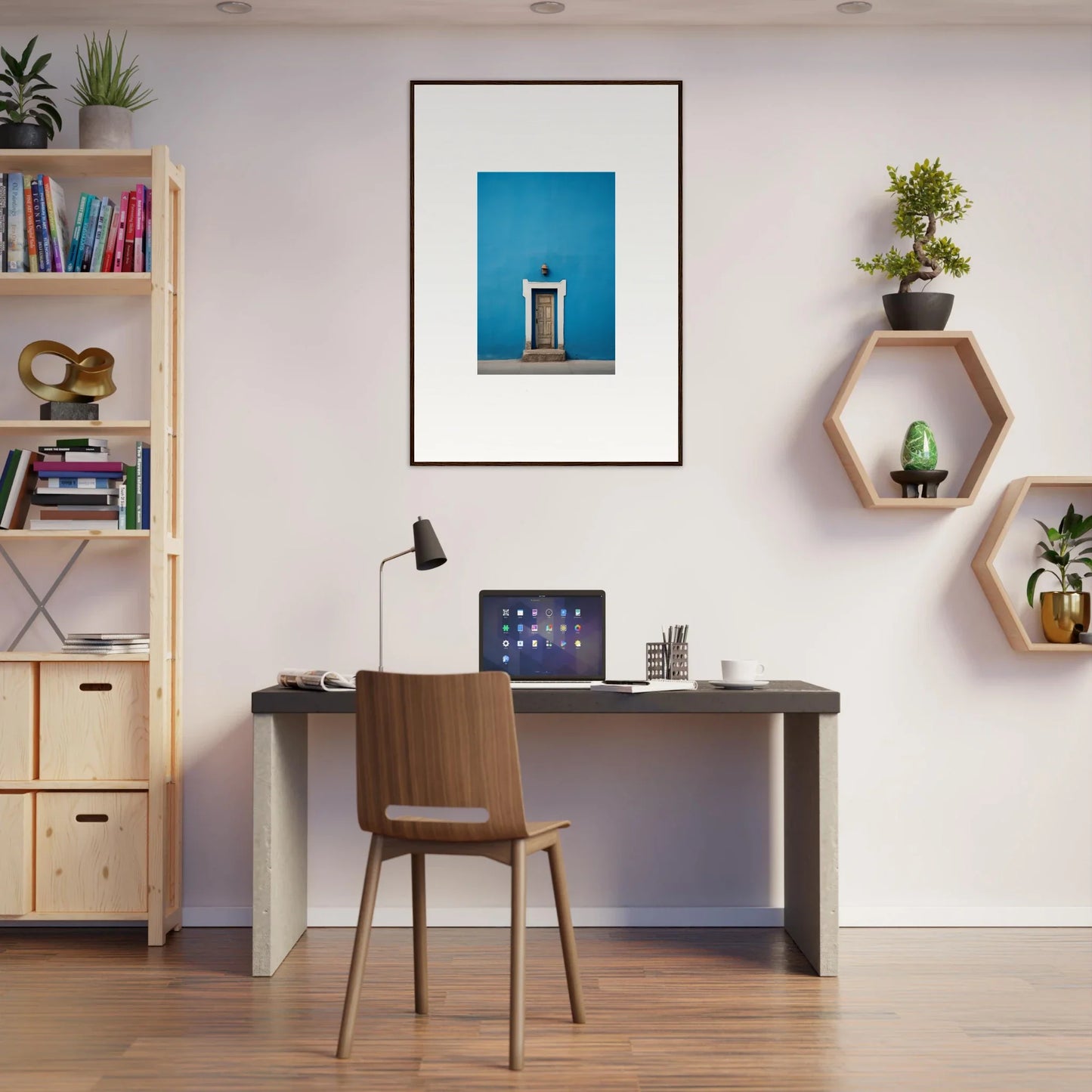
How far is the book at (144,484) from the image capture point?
349cm

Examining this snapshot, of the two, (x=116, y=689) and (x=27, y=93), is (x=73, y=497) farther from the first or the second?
(x=27, y=93)

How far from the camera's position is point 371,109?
147 inches

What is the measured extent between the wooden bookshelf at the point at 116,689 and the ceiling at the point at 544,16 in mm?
524

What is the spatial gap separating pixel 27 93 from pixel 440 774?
272cm

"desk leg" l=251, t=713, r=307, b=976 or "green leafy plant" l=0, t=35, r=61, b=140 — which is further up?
"green leafy plant" l=0, t=35, r=61, b=140

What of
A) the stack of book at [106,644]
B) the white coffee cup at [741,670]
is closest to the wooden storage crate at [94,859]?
the stack of book at [106,644]

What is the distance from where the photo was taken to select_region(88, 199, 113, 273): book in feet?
11.5

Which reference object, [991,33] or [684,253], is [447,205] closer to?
[684,253]

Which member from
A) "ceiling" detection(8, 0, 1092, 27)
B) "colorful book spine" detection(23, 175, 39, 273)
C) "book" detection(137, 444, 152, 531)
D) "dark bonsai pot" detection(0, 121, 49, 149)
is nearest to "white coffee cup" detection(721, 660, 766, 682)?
"book" detection(137, 444, 152, 531)

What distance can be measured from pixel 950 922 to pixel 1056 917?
338 mm

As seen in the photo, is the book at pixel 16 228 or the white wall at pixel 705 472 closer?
the book at pixel 16 228

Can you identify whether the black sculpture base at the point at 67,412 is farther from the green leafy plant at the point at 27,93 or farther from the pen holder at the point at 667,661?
the pen holder at the point at 667,661

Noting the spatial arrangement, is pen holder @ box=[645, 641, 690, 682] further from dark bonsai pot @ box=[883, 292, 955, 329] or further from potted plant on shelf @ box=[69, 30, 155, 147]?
potted plant on shelf @ box=[69, 30, 155, 147]

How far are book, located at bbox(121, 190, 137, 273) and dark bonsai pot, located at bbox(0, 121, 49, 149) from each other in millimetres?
339
